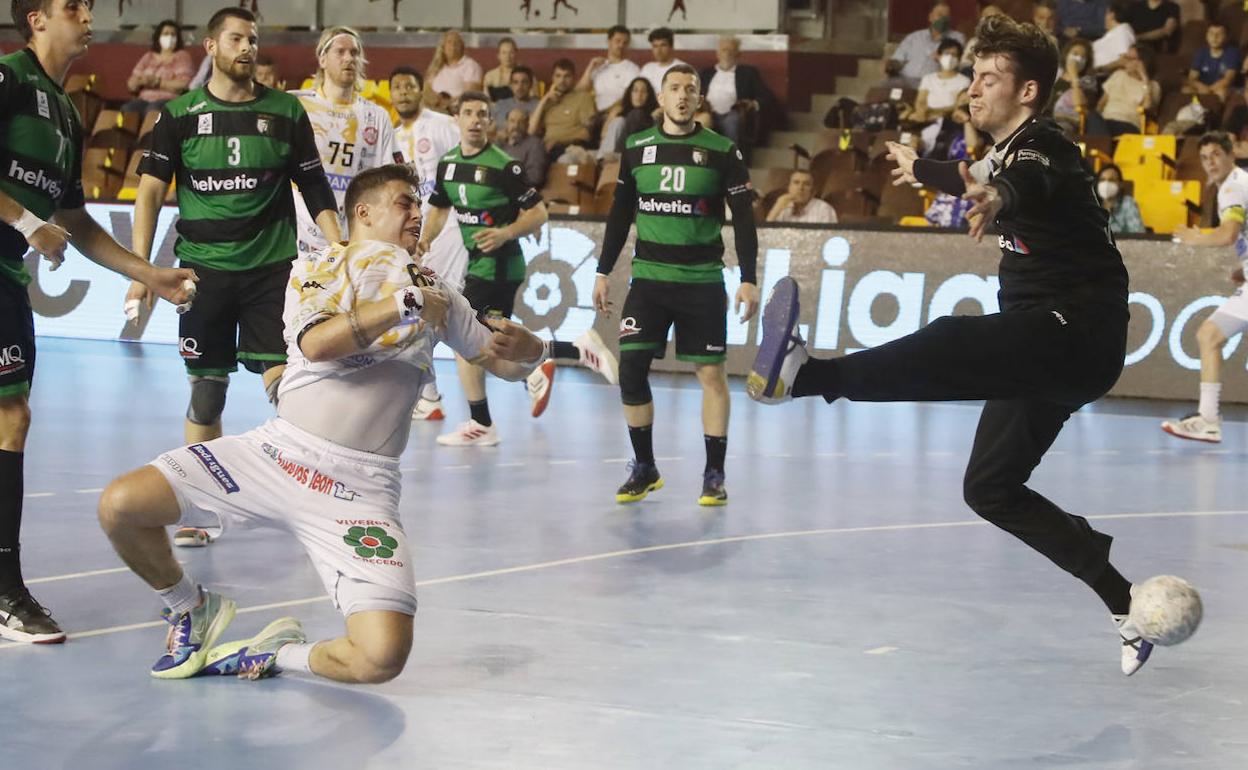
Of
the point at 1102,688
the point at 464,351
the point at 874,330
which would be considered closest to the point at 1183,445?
the point at 874,330

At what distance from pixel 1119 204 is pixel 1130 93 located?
2922 mm

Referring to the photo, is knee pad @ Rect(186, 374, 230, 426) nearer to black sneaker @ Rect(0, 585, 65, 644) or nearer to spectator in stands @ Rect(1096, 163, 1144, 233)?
black sneaker @ Rect(0, 585, 65, 644)

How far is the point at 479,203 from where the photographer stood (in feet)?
37.3

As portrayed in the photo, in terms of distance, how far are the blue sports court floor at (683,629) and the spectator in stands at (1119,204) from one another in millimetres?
4479

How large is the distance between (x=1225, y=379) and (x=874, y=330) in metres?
2.92

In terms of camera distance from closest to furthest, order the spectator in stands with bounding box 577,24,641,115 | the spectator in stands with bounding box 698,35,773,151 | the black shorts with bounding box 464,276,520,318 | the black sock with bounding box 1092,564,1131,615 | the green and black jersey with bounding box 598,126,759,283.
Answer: the black sock with bounding box 1092,564,1131,615 < the green and black jersey with bounding box 598,126,759,283 < the black shorts with bounding box 464,276,520,318 < the spectator in stands with bounding box 698,35,773,151 < the spectator in stands with bounding box 577,24,641,115

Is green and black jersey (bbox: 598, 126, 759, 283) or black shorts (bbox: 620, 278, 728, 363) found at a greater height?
green and black jersey (bbox: 598, 126, 759, 283)

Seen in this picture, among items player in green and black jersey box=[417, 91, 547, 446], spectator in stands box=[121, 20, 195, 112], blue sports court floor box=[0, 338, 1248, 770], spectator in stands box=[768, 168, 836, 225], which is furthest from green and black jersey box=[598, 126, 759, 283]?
spectator in stands box=[121, 20, 195, 112]

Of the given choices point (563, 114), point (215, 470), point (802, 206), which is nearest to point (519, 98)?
point (563, 114)

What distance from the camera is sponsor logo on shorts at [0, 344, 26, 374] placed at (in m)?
5.99

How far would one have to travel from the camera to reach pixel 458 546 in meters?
7.84

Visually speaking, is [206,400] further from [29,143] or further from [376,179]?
[376,179]

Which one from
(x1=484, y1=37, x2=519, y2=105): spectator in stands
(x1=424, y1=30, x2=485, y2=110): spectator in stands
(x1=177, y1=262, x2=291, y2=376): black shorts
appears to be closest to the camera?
(x1=177, y1=262, x2=291, y2=376): black shorts

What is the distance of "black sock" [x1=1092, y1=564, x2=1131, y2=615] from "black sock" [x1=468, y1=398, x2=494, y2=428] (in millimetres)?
6000
